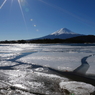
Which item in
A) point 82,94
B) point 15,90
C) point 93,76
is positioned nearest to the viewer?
point 82,94

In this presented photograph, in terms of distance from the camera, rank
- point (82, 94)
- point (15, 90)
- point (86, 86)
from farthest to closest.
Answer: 1. point (86, 86)
2. point (15, 90)
3. point (82, 94)

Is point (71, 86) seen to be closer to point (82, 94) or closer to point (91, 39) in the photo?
point (82, 94)

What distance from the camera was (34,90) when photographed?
8.58 ft

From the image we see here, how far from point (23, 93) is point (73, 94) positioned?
1.27 m

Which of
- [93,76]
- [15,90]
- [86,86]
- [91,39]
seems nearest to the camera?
[15,90]

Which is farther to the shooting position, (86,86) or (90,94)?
(86,86)

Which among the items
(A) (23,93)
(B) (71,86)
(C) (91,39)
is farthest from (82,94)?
(C) (91,39)

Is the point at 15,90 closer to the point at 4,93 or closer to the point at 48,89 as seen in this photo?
the point at 4,93

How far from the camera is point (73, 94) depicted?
93.9 inches

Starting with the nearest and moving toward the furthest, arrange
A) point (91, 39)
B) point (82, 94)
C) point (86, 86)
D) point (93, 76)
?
point (82, 94) → point (86, 86) → point (93, 76) → point (91, 39)

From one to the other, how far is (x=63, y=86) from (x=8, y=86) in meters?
1.64

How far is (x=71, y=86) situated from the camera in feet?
9.21

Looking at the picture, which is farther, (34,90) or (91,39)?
(91,39)

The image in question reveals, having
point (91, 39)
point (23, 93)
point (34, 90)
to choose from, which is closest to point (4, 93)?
point (23, 93)
